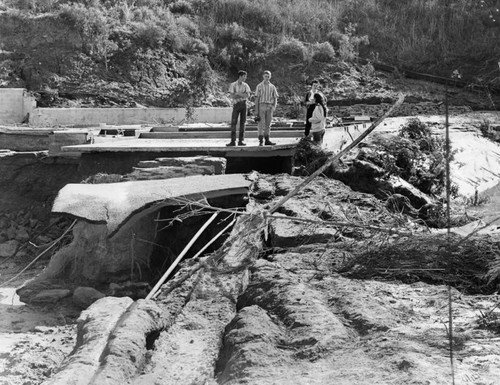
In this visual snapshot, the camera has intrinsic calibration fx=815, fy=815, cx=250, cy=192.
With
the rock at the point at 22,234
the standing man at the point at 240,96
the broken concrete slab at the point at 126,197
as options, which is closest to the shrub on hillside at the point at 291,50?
the standing man at the point at 240,96

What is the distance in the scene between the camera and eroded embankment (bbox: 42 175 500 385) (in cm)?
477

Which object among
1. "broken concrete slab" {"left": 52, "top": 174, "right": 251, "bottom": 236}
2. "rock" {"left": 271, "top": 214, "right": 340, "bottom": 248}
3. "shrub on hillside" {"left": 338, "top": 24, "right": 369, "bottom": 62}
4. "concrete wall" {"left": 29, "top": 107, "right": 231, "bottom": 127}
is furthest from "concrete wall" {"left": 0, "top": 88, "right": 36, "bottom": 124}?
"rock" {"left": 271, "top": 214, "right": 340, "bottom": 248}

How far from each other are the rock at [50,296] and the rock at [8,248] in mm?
4127

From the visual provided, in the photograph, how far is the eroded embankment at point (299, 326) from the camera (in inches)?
188

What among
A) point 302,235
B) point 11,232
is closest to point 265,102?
point 11,232

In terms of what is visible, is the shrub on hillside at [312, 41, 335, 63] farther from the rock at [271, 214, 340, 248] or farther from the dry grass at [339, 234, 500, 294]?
the dry grass at [339, 234, 500, 294]

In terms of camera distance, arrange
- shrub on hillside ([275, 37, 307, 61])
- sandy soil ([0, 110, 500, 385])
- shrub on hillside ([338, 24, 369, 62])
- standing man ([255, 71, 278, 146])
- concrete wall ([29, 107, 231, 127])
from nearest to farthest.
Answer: sandy soil ([0, 110, 500, 385]), standing man ([255, 71, 278, 146]), concrete wall ([29, 107, 231, 127]), shrub on hillside ([275, 37, 307, 61]), shrub on hillside ([338, 24, 369, 62])

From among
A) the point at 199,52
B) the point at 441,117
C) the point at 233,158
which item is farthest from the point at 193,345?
the point at 199,52

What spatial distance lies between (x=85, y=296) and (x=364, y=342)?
481 centimetres

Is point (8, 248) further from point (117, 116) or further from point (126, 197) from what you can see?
point (117, 116)

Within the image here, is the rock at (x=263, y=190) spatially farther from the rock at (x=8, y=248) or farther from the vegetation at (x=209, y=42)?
the vegetation at (x=209, y=42)

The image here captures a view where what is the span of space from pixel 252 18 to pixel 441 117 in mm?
12312

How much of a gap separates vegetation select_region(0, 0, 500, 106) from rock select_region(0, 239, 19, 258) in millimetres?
10740

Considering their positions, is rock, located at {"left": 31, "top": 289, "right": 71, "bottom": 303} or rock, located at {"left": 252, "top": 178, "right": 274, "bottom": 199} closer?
rock, located at {"left": 31, "top": 289, "right": 71, "bottom": 303}
